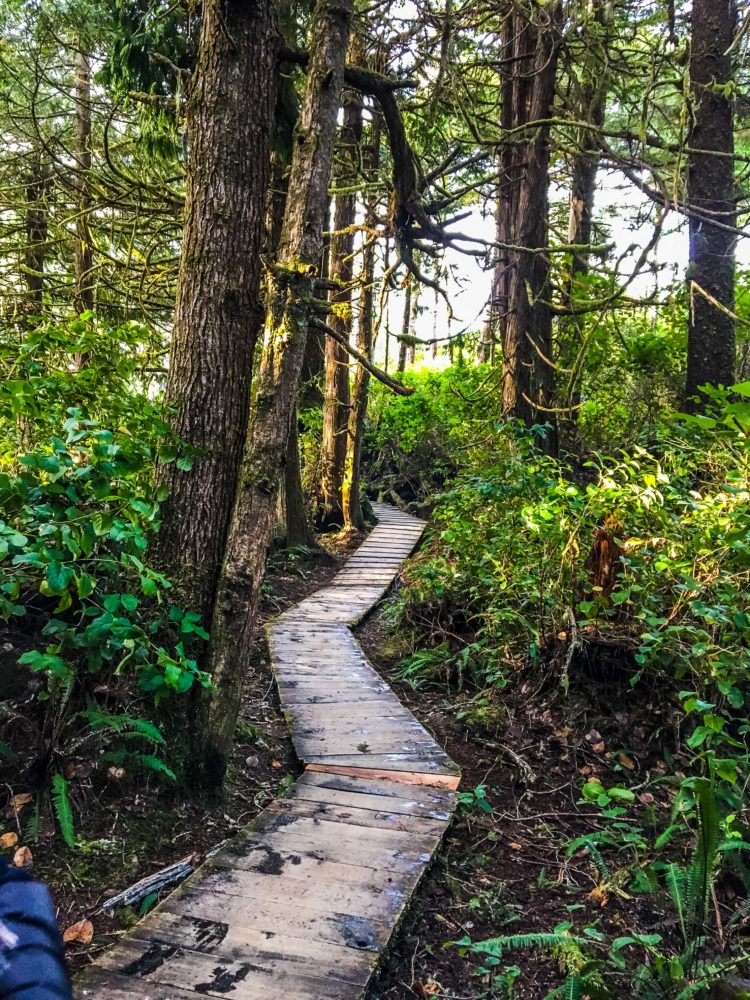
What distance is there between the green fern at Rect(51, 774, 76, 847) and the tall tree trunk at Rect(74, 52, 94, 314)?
5.75m

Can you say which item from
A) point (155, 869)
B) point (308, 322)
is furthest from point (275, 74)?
point (155, 869)

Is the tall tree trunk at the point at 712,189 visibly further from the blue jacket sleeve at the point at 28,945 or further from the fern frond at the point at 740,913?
the blue jacket sleeve at the point at 28,945

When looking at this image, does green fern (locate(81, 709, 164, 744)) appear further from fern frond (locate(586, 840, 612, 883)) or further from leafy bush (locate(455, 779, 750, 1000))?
fern frond (locate(586, 840, 612, 883))

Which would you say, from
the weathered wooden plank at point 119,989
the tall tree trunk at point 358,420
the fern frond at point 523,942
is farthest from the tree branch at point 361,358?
the tall tree trunk at point 358,420

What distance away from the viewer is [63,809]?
2.82 meters

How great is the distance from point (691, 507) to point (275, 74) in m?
3.77

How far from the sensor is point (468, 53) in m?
9.59

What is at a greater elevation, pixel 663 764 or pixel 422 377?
pixel 422 377

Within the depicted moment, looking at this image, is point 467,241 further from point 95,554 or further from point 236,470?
point 95,554

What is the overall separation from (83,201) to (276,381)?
19.6 ft

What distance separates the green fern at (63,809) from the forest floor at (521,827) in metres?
1.42

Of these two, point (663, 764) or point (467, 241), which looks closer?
point (663, 764)

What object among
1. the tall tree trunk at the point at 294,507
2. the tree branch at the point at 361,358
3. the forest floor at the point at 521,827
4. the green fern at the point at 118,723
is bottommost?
the forest floor at the point at 521,827

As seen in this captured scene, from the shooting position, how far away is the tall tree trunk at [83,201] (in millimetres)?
7336
